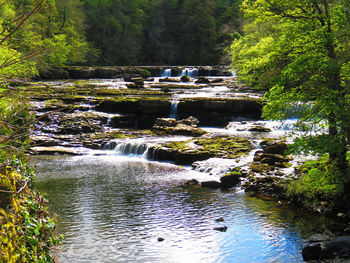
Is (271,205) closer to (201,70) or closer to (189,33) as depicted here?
(201,70)

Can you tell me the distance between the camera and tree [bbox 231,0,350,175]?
29.0ft

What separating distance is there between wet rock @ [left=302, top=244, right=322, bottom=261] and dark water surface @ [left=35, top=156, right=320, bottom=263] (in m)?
0.16

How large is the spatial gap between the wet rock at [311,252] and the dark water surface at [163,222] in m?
0.16

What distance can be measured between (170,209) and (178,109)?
1462cm

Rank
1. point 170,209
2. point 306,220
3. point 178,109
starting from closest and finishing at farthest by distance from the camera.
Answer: point 306,220 < point 170,209 < point 178,109

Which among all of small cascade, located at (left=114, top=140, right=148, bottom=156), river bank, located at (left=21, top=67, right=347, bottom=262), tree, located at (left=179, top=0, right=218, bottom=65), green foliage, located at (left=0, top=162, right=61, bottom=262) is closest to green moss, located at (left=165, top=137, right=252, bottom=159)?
river bank, located at (left=21, top=67, right=347, bottom=262)

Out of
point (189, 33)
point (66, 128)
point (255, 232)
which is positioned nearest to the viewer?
point (255, 232)

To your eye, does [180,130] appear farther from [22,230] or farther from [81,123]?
[22,230]

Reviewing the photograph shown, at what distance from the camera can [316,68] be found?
916 centimetres

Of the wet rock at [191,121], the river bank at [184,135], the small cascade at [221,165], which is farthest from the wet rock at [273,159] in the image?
the wet rock at [191,121]

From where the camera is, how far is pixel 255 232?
909 centimetres

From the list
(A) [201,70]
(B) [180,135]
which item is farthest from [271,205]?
(A) [201,70]

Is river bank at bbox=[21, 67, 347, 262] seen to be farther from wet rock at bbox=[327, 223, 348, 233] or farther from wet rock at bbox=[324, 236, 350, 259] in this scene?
wet rock at bbox=[324, 236, 350, 259]

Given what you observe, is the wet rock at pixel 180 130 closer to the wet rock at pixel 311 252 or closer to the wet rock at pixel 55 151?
the wet rock at pixel 55 151
